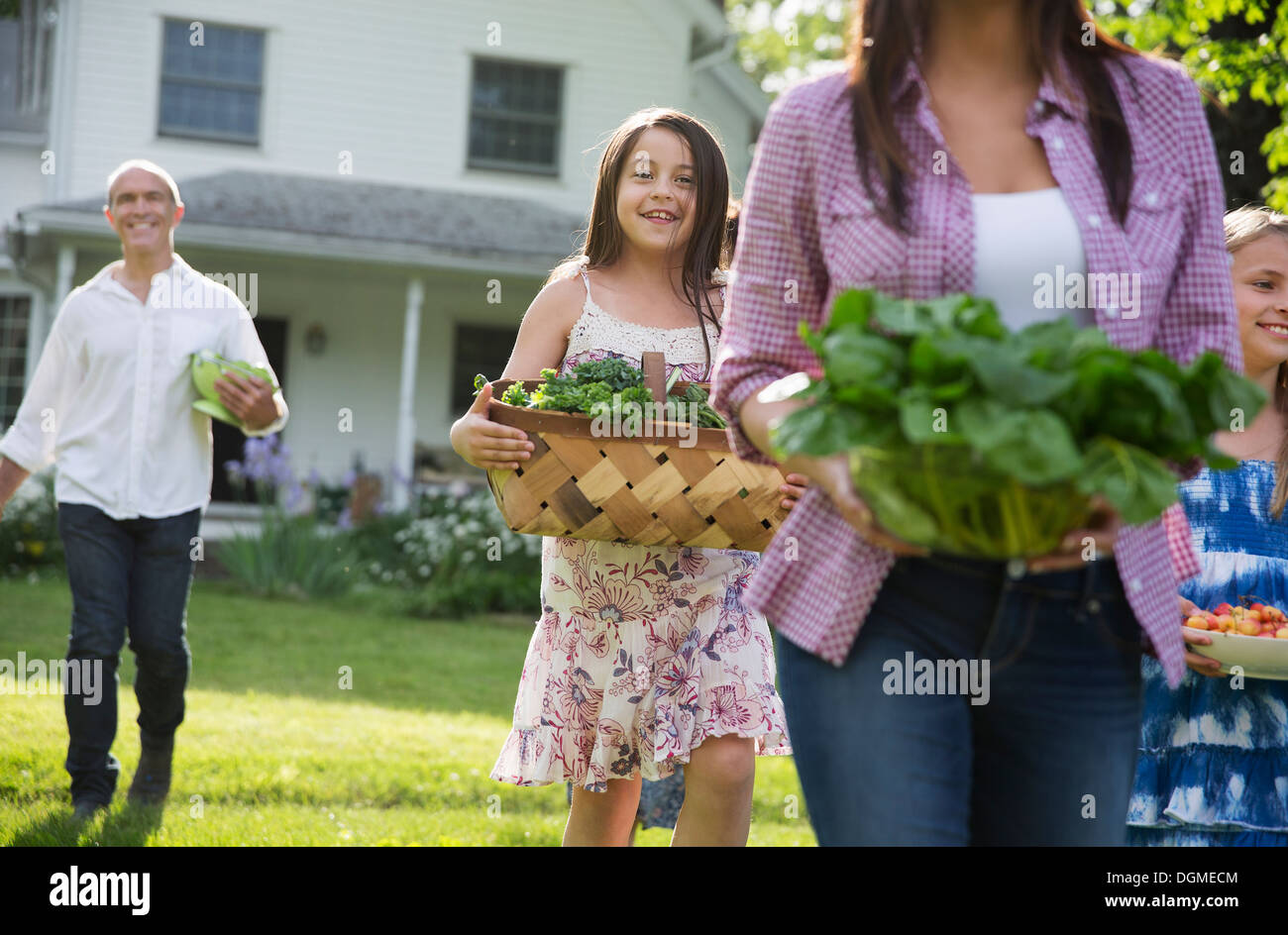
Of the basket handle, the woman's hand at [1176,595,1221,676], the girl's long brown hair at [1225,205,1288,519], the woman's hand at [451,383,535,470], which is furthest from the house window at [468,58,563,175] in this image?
the woman's hand at [1176,595,1221,676]

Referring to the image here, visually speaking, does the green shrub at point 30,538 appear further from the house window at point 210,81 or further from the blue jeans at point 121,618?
the blue jeans at point 121,618

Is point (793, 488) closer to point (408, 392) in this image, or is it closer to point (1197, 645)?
point (1197, 645)

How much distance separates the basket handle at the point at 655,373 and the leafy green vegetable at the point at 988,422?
6.50 ft

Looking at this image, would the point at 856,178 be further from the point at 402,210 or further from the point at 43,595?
the point at 402,210

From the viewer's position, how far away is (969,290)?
2.01 metres

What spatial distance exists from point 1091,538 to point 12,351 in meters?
18.2

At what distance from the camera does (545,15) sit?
17.6m

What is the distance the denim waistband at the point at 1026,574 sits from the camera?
200 cm

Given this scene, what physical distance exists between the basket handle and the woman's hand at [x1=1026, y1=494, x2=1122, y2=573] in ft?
6.48

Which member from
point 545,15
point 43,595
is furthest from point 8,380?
point 545,15

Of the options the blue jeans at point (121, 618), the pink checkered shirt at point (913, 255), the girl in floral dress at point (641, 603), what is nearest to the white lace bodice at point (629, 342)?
the girl in floral dress at point (641, 603)

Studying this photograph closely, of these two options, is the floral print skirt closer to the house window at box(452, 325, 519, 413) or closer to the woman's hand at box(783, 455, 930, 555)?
the woman's hand at box(783, 455, 930, 555)

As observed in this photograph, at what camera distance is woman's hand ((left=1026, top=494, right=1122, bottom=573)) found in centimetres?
176

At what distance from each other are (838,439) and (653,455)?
1759 mm
